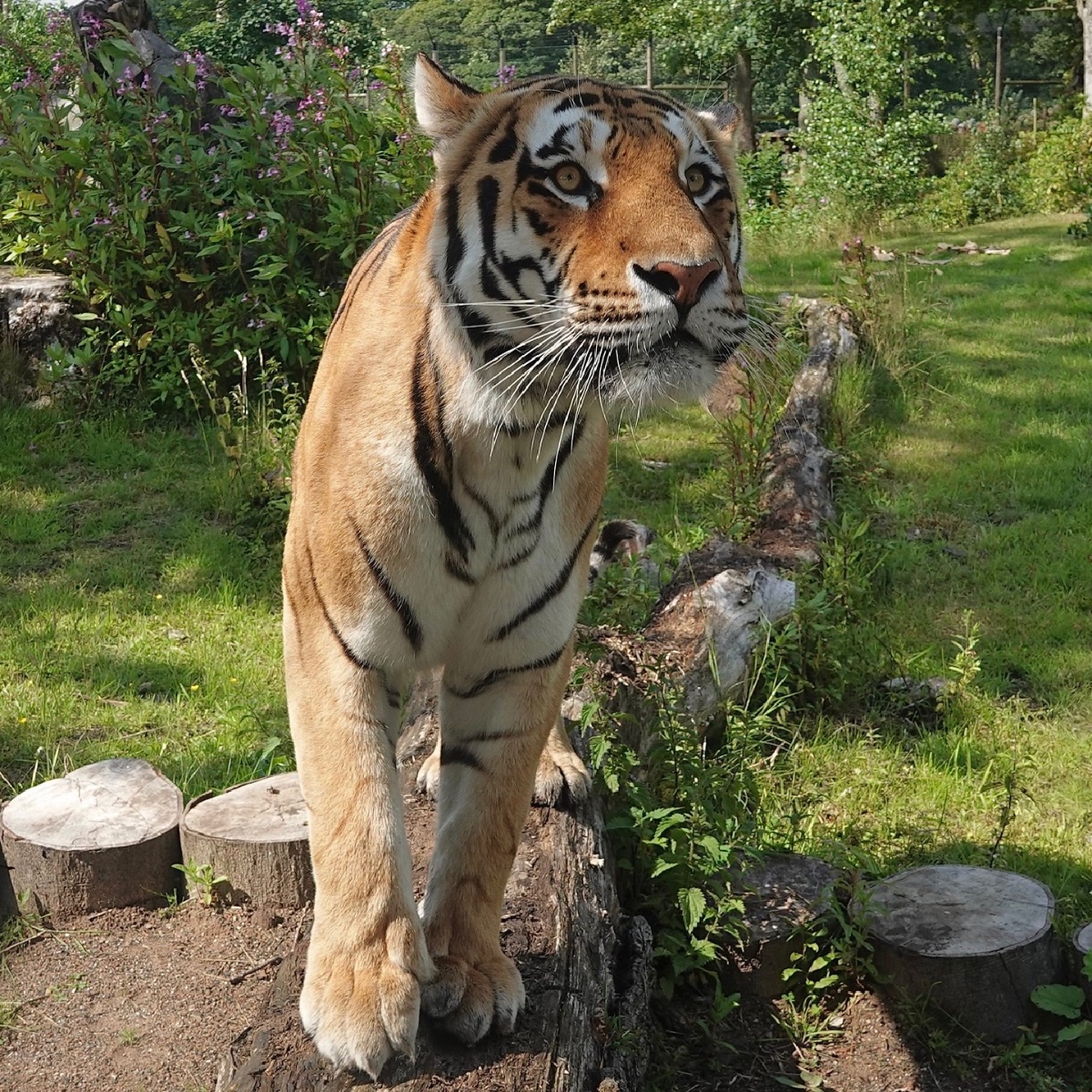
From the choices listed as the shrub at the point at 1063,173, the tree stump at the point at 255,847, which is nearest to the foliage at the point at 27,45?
the tree stump at the point at 255,847

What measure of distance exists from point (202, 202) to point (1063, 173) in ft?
38.6

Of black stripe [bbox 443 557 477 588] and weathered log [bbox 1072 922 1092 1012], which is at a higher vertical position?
black stripe [bbox 443 557 477 588]

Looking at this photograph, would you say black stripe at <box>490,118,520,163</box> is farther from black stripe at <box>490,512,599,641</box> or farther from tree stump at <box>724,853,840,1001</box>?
tree stump at <box>724,853,840,1001</box>

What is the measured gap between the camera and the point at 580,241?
2.23 m

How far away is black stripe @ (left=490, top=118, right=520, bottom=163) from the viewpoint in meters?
2.38

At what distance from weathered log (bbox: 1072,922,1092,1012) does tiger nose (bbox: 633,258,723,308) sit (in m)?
2.05

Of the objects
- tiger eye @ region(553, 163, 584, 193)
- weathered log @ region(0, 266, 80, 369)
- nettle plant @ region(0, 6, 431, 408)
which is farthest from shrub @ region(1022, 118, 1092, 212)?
tiger eye @ region(553, 163, 584, 193)

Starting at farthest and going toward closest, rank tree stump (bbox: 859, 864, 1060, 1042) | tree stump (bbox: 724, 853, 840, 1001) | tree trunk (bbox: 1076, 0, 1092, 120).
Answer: tree trunk (bbox: 1076, 0, 1092, 120), tree stump (bbox: 724, 853, 840, 1001), tree stump (bbox: 859, 864, 1060, 1042)

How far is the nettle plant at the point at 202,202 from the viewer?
22.0 feet

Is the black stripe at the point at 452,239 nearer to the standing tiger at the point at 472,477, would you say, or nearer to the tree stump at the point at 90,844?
the standing tiger at the point at 472,477

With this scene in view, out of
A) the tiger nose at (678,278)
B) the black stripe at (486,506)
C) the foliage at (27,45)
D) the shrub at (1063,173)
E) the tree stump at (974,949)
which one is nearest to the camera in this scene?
the tiger nose at (678,278)

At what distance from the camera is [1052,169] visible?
1530 cm

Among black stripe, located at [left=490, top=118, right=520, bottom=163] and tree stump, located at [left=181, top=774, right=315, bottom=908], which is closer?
black stripe, located at [left=490, top=118, right=520, bottom=163]

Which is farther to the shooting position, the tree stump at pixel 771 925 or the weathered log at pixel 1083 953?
the tree stump at pixel 771 925
